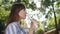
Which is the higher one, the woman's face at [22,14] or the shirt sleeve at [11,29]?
the woman's face at [22,14]

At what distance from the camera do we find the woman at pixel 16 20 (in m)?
1.39

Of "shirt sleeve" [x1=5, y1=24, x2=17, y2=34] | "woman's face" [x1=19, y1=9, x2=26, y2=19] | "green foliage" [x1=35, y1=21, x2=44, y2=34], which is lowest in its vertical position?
"green foliage" [x1=35, y1=21, x2=44, y2=34]

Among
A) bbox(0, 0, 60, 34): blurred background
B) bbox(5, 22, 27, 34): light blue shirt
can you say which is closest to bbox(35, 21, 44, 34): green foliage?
bbox(0, 0, 60, 34): blurred background

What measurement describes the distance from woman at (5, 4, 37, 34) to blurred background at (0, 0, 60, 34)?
0.04 metres

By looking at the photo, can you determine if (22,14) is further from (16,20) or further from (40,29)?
(40,29)

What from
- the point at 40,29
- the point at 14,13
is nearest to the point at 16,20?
the point at 14,13

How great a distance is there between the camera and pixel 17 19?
1439mm

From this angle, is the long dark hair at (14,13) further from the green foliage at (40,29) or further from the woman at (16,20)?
the green foliage at (40,29)

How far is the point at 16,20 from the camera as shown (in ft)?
4.71

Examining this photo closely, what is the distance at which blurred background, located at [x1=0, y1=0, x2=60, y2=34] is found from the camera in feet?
4.81

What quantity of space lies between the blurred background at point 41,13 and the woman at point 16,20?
0.14ft

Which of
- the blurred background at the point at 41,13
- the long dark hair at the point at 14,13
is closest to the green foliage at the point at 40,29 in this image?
the blurred background at the point at 41,13

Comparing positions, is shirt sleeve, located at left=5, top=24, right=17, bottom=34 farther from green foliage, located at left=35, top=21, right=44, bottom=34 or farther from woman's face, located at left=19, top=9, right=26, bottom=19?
green foliage, located at left=35, top=21, right=44, bottom=34

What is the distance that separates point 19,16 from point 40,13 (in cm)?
23
